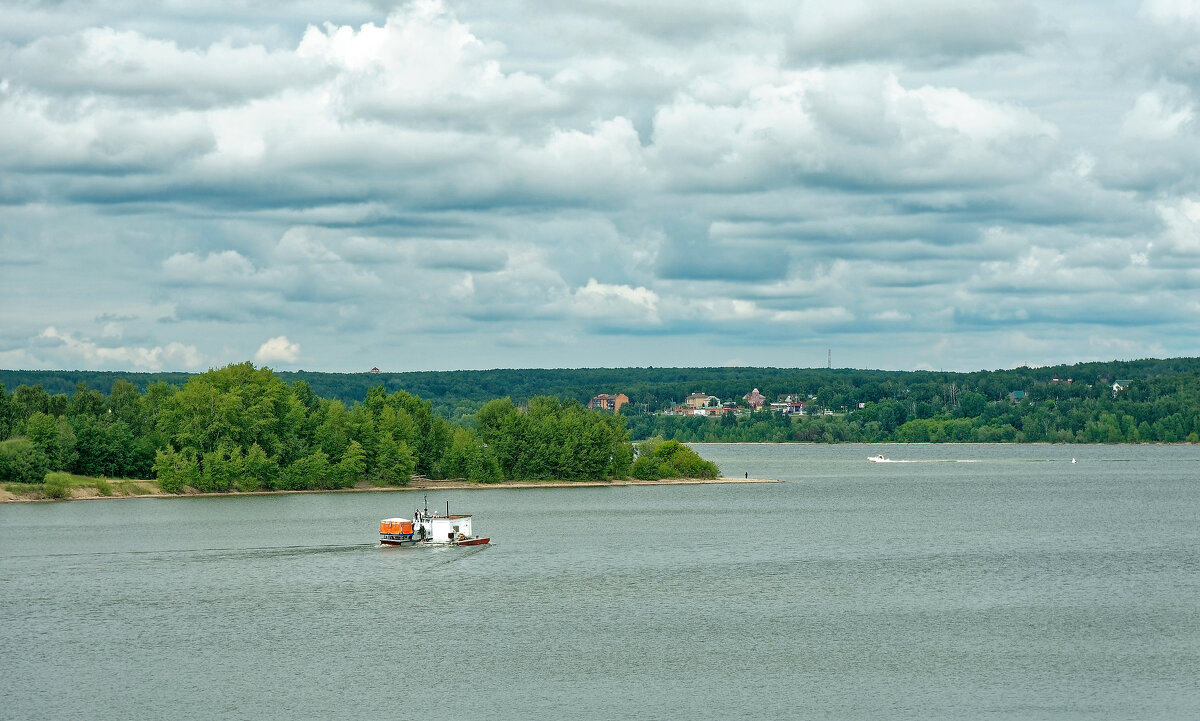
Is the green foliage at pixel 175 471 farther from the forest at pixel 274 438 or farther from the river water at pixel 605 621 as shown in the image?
the river water at pixel 605 621

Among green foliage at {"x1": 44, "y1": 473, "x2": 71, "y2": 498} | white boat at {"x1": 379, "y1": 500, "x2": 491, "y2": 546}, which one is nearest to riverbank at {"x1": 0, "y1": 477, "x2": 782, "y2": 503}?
green foliage at {"x1": 44, "y1": 473, "x2": 71, "y2": 498}

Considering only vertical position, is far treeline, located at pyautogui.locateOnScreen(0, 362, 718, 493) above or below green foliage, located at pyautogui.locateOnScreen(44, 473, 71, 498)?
above

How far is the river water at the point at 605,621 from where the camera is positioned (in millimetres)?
42312

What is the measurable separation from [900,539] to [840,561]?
17.1 meters

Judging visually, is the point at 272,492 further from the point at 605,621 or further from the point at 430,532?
the point at 605,621

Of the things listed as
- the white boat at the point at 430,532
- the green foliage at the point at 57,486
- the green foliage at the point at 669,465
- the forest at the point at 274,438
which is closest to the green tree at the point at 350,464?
the forest at the point at 274,438

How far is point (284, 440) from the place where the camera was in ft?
493

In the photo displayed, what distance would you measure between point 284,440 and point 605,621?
10003cm

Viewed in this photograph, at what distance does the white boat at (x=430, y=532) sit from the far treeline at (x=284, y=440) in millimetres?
56790

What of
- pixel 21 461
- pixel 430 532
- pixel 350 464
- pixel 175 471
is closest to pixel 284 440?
pixel 350 464

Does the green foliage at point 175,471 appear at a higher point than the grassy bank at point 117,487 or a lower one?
higher

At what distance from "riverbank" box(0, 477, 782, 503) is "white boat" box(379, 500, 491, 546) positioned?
186 feet

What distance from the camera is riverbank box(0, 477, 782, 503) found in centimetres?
13125

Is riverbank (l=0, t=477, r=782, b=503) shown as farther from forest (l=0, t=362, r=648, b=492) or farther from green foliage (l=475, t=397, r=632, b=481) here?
green foliage (l=475, t=397, r=632, b=481)
